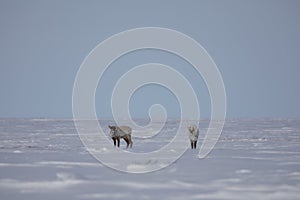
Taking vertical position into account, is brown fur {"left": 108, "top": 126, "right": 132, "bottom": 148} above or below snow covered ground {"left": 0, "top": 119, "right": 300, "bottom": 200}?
above

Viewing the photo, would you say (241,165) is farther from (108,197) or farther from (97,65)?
→ (97,65)

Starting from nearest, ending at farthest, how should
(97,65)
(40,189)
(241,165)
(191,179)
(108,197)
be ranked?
(108,197) → (40,189) → (191,179) → (241,165) → (97,65)

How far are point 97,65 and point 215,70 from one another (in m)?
5.72

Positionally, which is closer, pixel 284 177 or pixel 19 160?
pixel 284 177

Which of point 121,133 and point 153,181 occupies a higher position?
point 121,133

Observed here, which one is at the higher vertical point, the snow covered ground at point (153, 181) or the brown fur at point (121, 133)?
the brown fur at point (121, 133)

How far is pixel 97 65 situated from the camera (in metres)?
20.1

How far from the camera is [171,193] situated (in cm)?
940

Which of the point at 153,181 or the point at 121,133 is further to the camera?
the point at 121,133

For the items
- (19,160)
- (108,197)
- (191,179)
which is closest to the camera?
(108,197)

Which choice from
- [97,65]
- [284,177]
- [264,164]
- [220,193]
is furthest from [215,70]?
[220,193]

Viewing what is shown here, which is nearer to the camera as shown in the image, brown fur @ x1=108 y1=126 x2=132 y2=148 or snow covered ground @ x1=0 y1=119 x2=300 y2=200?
snow covered ground @ x1=0 y1=119 x2=300 y2=200

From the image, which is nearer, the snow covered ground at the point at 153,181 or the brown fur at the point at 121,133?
the snow covered ground at the point at 153,181

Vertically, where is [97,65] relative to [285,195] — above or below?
above
